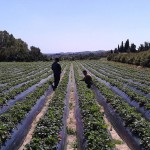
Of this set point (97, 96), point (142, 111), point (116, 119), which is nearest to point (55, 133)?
point (116, 119)

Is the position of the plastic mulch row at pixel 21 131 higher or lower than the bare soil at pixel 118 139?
higher

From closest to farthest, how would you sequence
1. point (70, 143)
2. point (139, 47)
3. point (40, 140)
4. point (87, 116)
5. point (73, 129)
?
1. point (40, 140)
2. point (70, 143)
3. point (73, 129)
4. point (87, 116)
5. point (139, 47)

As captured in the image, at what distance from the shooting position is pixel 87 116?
12516 mm

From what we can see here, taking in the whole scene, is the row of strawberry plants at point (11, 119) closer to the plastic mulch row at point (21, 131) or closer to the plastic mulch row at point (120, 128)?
the plastic mulch row at point (21, 131)

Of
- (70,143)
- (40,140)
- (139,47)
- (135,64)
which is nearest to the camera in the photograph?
(40,140)

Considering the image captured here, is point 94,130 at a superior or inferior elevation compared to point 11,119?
inferior

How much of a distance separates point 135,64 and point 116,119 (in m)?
47.5

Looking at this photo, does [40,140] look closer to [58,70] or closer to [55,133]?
[55,133]

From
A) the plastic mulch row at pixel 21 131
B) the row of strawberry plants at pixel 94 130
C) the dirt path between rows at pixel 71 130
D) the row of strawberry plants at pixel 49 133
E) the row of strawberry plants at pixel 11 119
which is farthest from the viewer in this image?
the row of strawberry plants at pixel 11 119

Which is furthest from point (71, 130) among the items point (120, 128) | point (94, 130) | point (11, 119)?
point (11, 119)

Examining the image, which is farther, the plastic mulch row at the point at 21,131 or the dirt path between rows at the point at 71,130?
the dirt path between rows at the point at 71,130

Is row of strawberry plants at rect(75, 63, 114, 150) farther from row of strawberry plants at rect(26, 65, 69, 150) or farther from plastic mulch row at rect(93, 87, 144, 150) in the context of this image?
row of strawberry plants at rect(26, 65, 69, 150)

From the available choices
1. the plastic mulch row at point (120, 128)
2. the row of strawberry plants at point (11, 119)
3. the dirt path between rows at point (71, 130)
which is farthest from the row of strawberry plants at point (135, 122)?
the row of strawberry plants at point (11, 119)

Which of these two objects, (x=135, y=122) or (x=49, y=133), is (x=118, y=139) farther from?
(x=49, y=133)
